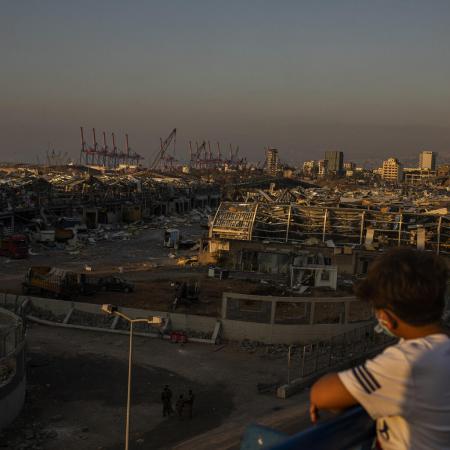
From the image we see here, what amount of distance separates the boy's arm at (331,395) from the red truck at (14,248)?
3544 centimetres

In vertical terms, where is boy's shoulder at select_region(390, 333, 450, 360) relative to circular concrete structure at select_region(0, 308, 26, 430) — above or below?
above

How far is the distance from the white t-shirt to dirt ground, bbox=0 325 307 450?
1095 centimetres

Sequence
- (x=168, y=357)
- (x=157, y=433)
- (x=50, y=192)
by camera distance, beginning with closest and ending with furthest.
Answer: (x=157, y=433) < (x=168, y=357) < (x=50, y=192)

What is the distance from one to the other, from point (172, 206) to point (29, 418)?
5508 cm

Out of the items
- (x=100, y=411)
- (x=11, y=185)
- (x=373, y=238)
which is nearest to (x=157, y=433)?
(x=100, y=411)

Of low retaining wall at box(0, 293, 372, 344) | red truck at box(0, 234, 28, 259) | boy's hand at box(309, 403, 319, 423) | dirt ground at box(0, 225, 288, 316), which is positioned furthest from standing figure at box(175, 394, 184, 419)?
red truck at box(0, 234, 28, 259)

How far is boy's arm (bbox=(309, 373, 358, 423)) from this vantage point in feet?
5.49

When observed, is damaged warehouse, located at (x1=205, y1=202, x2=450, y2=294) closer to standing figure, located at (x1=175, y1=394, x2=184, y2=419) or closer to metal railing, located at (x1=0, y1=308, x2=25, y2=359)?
standing figure, located at (x1=175, y1=394, x2=184, y2=419)

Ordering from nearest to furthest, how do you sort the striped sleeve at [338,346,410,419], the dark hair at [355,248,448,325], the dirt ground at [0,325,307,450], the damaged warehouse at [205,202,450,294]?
the striped sleeve at [338,346,410,419]
the dark hair at [355,248,448,325]
the dirt ground at [0,325,307,450]
the damaged warehouse at [205,202,450,294]

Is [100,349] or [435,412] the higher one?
[435,412]

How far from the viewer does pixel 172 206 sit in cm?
6769

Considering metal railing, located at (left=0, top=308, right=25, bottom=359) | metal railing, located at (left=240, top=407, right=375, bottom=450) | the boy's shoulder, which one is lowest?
metal railing, located at (left=0, top=308, right=25, bottom=359)

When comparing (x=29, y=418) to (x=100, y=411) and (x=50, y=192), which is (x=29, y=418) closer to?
(x=100, y=411)

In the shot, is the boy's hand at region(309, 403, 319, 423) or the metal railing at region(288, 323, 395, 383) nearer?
the boy's hand at region(309, 403, 319, 423)
